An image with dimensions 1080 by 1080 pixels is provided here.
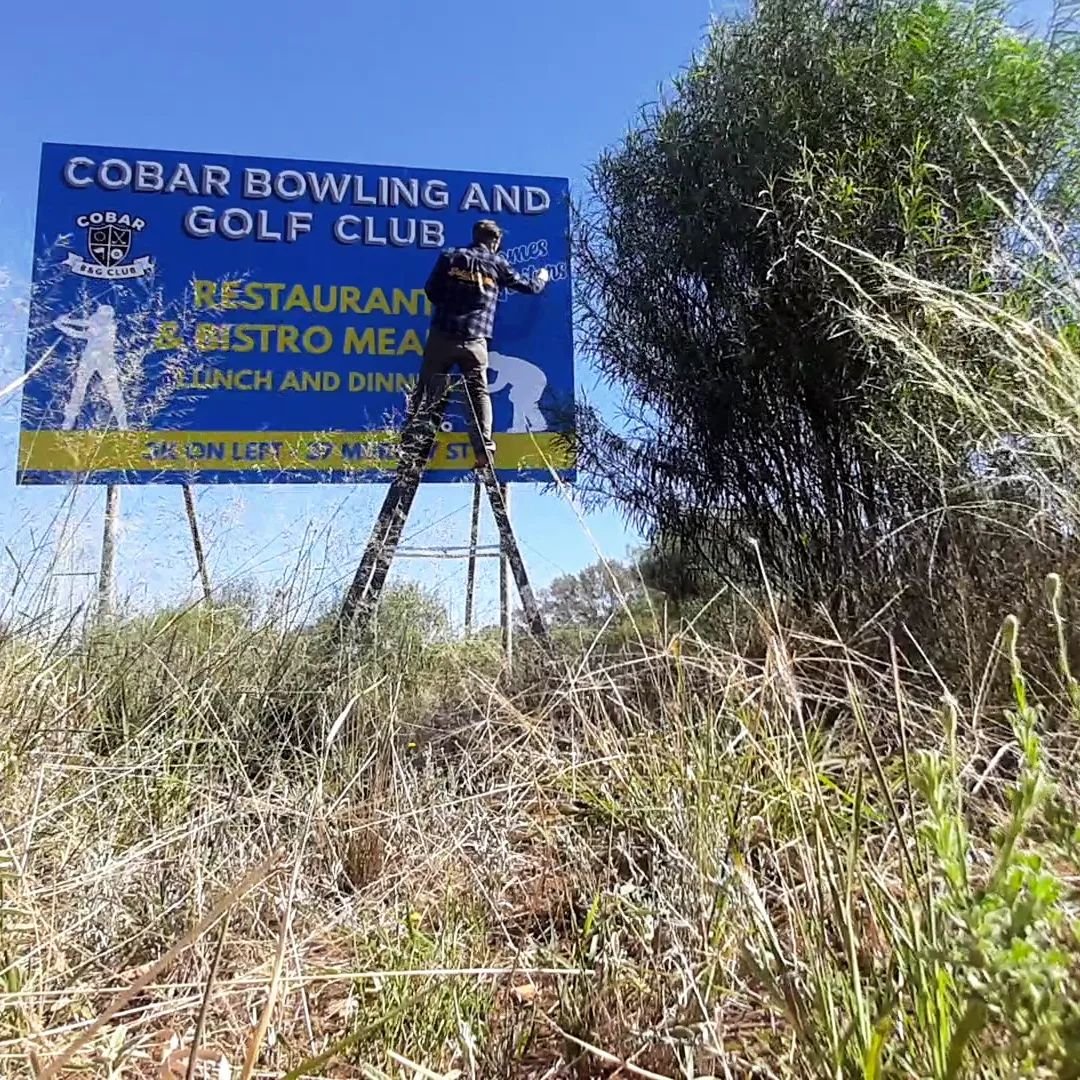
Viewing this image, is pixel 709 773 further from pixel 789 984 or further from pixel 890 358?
pixel 890 358

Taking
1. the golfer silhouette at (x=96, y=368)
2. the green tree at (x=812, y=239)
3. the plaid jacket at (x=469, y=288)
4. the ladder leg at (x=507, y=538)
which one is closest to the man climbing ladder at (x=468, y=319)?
the plaid jacket at (x=469, y=288)

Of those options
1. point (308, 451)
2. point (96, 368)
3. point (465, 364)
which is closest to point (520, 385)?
point (465, 364)

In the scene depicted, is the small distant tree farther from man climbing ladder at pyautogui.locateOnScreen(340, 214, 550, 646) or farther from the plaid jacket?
the plaid jacket

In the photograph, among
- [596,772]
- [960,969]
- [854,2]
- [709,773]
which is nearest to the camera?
[960,969]

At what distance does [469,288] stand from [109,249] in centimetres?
188

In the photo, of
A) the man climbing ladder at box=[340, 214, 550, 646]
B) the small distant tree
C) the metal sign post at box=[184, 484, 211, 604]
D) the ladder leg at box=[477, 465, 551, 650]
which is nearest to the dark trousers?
→ the man climbing ladder at box=[340, 214, 550, 646]

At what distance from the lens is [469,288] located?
4406mm

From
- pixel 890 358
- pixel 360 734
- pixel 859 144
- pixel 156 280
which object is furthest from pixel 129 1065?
pixel 156 280

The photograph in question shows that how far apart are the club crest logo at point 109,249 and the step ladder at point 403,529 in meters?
1.78

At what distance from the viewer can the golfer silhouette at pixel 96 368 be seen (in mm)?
2793

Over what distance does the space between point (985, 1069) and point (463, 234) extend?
4.75 meters

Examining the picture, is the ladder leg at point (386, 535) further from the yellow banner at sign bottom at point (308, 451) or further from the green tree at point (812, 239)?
the green tree at point (812, 239)

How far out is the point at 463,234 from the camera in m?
4.75

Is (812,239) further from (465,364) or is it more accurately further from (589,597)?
(465,364)
